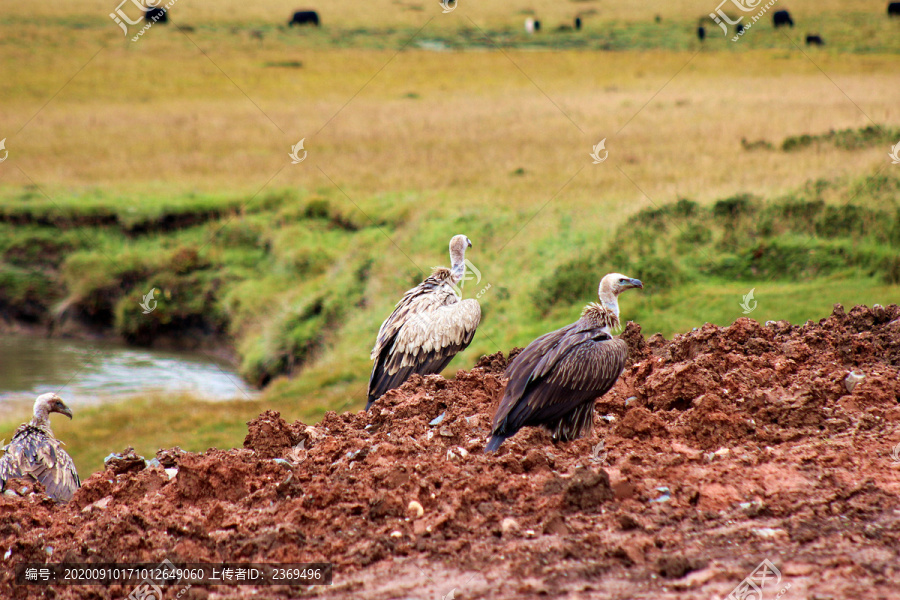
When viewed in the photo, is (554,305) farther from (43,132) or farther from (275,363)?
(43,132)

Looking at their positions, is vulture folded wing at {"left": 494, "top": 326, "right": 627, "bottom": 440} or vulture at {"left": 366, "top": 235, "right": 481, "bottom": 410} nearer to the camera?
vulture folded wing at {"left": 494, "top": 326, "right": 627, "bottom": 440}

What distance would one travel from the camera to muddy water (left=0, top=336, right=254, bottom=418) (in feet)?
75.9

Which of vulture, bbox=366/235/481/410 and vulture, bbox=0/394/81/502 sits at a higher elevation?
vulture, bbox=366/235/481/410

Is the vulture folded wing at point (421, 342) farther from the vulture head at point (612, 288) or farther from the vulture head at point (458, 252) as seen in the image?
the vulture head at point (612, 288)

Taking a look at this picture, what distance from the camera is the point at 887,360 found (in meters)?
9.51

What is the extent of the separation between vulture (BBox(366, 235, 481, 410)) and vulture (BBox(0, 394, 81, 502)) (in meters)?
3.74

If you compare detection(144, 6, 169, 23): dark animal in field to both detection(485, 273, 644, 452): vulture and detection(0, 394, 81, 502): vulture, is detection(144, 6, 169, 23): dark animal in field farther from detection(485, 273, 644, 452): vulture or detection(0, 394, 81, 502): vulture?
detection(485, 273, 644, 452): vulture

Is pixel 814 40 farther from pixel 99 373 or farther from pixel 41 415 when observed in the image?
pixel 41 415

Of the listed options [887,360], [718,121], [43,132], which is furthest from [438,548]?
[43,132]

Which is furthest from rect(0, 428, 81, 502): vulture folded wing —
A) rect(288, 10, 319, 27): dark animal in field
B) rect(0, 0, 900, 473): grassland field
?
rect(288, 10, 319, 27): dark animal in field

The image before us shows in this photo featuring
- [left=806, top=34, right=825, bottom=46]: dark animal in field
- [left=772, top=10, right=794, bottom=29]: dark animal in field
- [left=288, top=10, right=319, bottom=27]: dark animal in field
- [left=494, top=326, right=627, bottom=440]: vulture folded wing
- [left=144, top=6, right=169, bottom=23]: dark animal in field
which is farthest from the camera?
[left=288, top=10, right=319, bottom=27]: dark animal in field

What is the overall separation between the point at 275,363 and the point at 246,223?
25.8ft

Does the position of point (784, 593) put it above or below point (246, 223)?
below

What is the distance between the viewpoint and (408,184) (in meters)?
30.4
